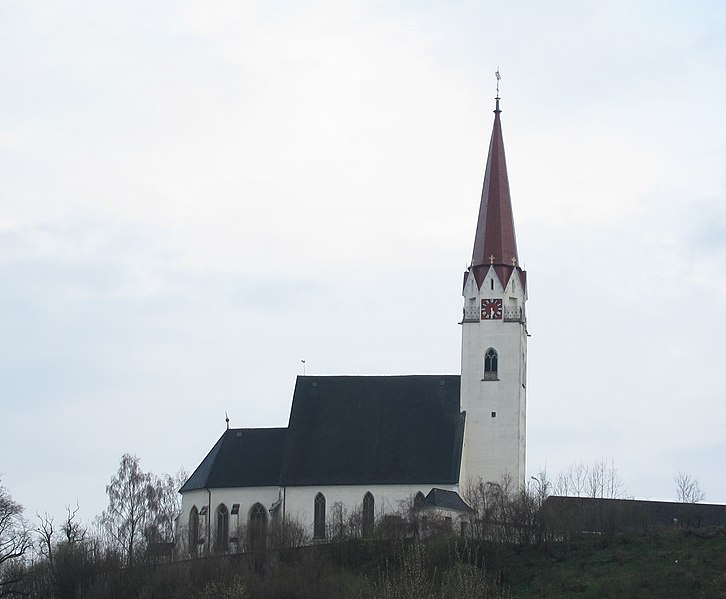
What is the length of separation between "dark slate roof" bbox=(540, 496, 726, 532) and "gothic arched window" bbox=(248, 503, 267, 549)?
15278 mm

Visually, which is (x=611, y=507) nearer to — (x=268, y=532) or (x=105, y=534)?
(x=268, y=532)

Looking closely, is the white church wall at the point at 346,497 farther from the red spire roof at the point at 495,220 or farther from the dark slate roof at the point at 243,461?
the red spire roof at the point at 495,220

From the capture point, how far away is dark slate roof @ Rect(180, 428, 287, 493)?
102 m

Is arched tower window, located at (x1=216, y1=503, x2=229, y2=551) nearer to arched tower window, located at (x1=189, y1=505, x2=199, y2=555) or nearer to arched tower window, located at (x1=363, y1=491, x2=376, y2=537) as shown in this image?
arched tower window, located at (x1=189, y1=505, x2=199, y2=555)

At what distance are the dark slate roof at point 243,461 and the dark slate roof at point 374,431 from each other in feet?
4.40

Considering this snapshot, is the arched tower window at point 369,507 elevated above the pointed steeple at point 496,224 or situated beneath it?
situated beneath

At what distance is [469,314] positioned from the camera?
335 ft

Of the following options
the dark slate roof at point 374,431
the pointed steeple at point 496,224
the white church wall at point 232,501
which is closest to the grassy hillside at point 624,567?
the dark slate roof at point 374,431

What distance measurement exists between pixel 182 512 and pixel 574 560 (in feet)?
92.6

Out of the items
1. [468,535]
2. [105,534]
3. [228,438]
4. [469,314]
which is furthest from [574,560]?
[105,534]

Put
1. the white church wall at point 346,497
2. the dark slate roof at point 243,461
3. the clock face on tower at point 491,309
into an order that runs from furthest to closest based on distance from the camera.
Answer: the dark slate roof at point 243,461 → the clock face on tower at point 491,309 → the white church wall at point 346,497

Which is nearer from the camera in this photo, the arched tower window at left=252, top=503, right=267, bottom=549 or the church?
the arched tower window at left=252, top=503, right=267, bottom=549

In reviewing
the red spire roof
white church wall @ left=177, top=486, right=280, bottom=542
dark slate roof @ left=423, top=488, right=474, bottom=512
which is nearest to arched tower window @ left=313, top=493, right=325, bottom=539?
white church wall @ left=177, top=486, right=280, bottom=542

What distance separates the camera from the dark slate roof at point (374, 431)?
9950cm
